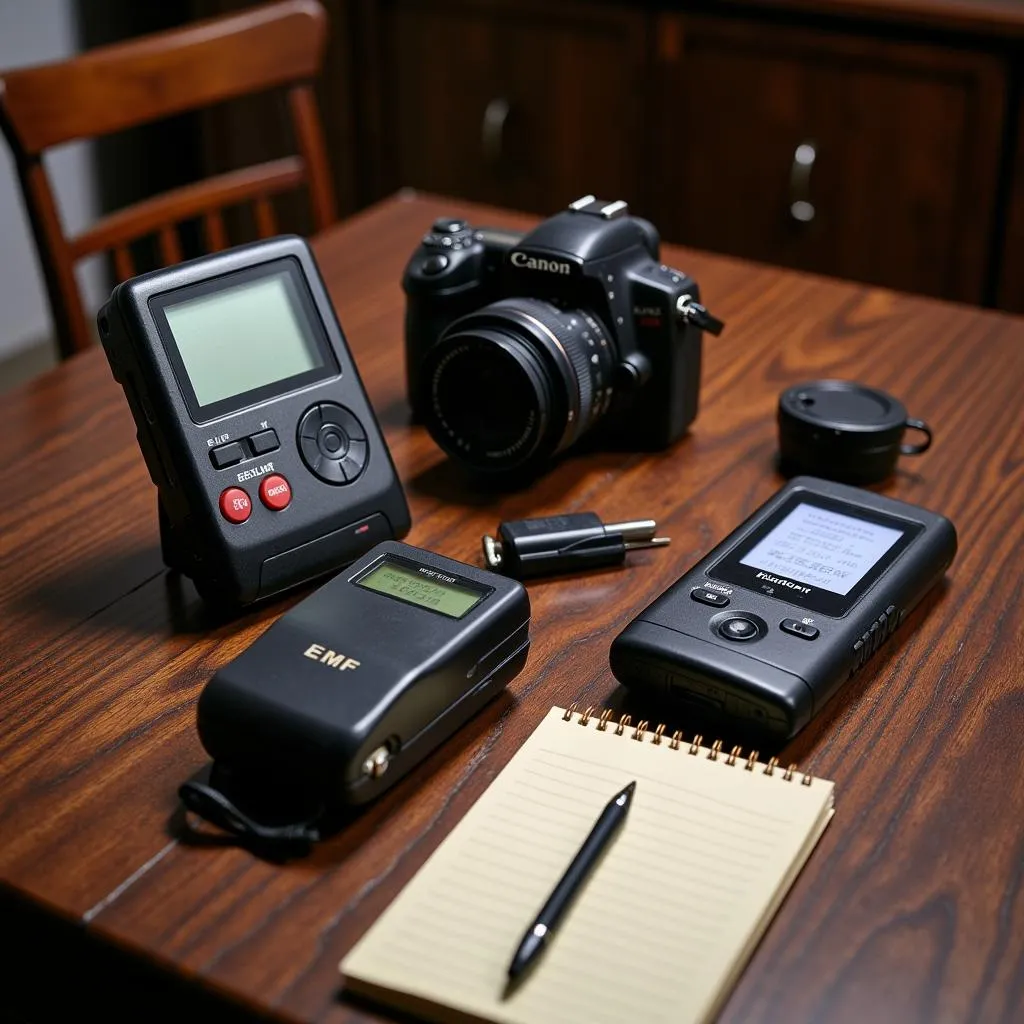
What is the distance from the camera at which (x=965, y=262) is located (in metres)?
2.14

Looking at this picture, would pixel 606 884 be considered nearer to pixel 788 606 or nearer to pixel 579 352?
pixel 788 606

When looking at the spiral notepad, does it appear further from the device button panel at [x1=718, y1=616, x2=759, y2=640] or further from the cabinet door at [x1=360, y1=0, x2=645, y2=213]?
the cabinet door at [x1=360, y1=0, x2=645, y2=213]

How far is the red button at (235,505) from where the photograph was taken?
35.4 inches

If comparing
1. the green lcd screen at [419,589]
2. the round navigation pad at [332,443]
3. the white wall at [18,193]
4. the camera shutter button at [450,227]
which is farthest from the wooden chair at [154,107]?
the white wall at [18,193]

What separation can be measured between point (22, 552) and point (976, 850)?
668 mm

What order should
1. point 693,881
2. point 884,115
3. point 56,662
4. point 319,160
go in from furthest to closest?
1. point 884,115
2. point 319,160
3. point 56,662
4. point 693,881

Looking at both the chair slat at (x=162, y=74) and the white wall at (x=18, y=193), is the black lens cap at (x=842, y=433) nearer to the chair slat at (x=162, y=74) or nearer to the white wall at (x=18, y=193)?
the chair slat at (x=162, y=74)

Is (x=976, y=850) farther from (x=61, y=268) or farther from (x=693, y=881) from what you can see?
(x=61, y=268)

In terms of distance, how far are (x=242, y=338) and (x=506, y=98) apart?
5.18 feet

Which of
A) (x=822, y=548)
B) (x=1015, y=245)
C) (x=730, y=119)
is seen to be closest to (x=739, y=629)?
(x=822, y=548)

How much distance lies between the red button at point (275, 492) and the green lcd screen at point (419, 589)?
107mm

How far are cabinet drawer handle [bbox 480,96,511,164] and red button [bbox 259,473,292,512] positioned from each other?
5.14 ft

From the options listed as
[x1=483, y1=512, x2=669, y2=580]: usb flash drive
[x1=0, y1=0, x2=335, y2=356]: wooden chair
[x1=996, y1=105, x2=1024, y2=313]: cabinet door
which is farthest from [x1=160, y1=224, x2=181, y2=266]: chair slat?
[x1=996, y1=105, x2=1024, y2=313]: cabinet door

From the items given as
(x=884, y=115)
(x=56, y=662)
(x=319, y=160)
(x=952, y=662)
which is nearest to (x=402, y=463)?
(x=56, y=662)
